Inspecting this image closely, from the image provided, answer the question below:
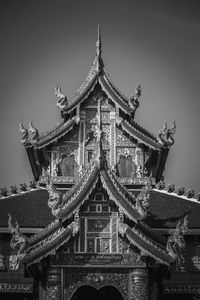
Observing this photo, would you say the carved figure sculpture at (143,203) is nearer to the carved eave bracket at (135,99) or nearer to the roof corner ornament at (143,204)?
the roof corner ornament at (143,204)

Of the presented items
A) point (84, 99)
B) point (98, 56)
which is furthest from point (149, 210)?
point (98, 56)

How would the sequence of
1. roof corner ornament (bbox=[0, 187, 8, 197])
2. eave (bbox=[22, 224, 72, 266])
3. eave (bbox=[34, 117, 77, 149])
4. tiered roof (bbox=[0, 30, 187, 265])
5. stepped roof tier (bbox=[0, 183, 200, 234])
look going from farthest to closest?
eave (bbox=[34, 117, 77, 149]) → roof corner ornament (bbox=[0, 187, 8, 197]) → stepped roof tier (bbox=[0, 183, 200, 234]) → tiered roof (bbox=[0, 30, 187, 265]) → eave (bbox=[22, 224, 72, 266])

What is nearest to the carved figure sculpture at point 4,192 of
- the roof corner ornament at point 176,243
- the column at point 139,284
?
the column at point 139,284

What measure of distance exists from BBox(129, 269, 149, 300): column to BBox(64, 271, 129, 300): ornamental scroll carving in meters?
0.29

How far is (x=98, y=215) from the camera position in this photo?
28672mm

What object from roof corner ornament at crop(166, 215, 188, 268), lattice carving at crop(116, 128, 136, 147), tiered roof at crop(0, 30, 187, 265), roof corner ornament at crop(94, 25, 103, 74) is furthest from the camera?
roof corner ornament at crop(94, 25, 103, 74)

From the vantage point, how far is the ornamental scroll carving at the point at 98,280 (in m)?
27.7

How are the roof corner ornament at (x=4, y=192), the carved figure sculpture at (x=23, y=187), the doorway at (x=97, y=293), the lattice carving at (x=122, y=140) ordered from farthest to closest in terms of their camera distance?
the lattice carving at (x=122, y=140), the carved figure sculpture at (x=23, y=187), the roof corner ornament at (x=4, y=192), the doorway at (x=97, y=293)

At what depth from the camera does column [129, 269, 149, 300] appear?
2739cm

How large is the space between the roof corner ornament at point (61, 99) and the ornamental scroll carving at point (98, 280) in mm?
11193

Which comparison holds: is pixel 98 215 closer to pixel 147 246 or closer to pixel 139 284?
pixel 147 246

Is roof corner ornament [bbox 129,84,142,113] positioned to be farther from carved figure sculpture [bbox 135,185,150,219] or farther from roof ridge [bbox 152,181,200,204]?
carved figure sculpture [bbox 135,185,150,219]

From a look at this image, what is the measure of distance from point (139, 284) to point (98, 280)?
170 cm

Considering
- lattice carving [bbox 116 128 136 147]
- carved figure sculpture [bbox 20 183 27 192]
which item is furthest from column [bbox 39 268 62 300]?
lattice carving [bbox 116 128 136 147]
